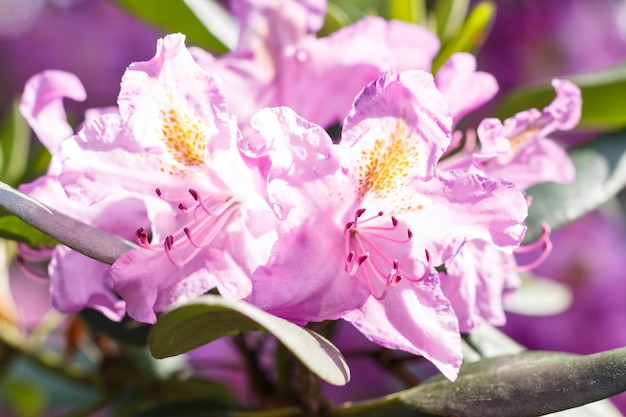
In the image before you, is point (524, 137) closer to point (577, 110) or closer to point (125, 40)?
point (577, 110)

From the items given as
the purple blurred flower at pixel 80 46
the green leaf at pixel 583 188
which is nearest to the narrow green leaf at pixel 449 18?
the green leaf at pixel 583 188

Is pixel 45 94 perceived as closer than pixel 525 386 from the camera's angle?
No

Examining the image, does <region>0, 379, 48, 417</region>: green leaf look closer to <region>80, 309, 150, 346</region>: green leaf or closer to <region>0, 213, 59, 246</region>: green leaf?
<region>80, 309, 150, 346</region>: green leaf

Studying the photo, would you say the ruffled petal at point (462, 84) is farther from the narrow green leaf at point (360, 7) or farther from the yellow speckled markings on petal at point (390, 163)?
the narrow green leaf at point (360, 7)

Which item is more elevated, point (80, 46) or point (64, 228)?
point (64, 228)

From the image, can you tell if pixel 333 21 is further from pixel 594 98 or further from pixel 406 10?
pixel 594 98

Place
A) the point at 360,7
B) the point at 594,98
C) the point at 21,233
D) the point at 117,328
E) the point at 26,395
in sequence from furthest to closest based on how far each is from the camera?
1. the point at 26,395
2. the point at 360,7
3. the point at 594,98
4. the point at 117,328
5. the point at 21,233

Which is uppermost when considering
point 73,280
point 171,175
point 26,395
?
point 171,175

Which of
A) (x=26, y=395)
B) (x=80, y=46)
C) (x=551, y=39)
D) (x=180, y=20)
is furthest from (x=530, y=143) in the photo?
(x=80, y=46)
